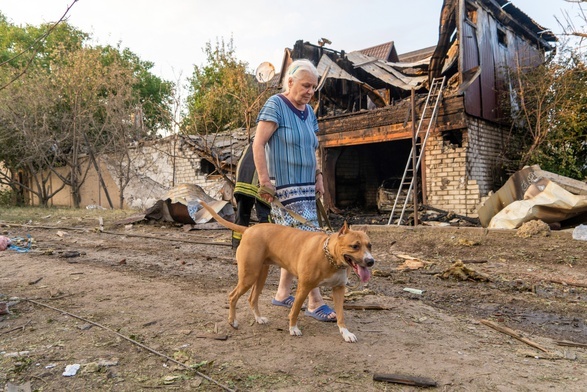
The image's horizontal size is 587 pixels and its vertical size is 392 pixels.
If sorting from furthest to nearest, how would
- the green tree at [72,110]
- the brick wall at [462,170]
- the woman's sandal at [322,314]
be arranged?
the green tree at [72,110], the brick wall at [462,170], the woman's sandal at [322,314]

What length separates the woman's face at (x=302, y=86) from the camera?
311 centimetres

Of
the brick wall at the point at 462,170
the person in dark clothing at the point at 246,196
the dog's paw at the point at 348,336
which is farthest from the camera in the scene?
the brick wall at the point at 462,170

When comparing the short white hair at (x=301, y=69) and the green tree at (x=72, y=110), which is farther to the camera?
the green tree at (x=72, y=110)

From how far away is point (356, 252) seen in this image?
2.49m

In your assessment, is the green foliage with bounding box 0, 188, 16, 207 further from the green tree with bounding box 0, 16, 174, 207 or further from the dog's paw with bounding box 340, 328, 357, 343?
the dog's paw with bounding box 340, 328, 357, 343

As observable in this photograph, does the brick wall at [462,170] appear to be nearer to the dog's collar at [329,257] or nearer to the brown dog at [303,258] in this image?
the brown dog at [303,258]

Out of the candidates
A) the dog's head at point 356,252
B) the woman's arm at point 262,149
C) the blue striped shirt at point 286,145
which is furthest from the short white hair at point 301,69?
the dog's head at point 356,252

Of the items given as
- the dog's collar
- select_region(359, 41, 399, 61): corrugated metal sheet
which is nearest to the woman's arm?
the dog's collar

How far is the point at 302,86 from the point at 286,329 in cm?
189

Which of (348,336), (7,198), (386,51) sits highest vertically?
(386,51)

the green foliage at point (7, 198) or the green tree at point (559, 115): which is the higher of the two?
the green tree at point (559, 115)

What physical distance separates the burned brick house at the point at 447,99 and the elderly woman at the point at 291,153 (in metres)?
6.20

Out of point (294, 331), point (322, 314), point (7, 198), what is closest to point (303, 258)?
point (294, 331)

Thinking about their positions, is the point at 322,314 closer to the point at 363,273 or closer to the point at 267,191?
the point at 363,273
